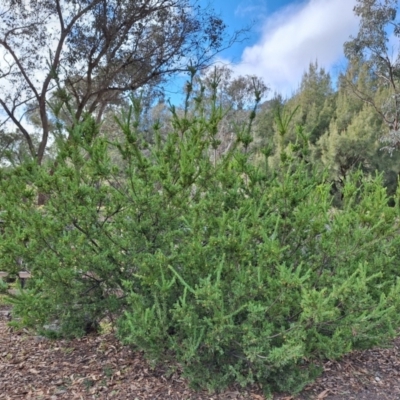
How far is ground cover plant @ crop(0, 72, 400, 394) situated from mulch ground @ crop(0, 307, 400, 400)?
8.3 inches

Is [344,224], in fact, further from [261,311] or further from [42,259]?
[42,259]

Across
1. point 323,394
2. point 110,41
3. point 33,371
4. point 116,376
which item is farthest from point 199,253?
point 110,41

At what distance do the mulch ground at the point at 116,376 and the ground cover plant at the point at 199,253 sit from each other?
0.21m

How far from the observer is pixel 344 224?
7.43 ft

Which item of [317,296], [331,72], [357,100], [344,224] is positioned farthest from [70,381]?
[331,72]

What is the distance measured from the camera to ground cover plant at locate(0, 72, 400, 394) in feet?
7.08

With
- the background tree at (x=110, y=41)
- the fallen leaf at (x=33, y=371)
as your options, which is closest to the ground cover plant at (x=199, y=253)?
the fallen leaf at (x=33, y=371)

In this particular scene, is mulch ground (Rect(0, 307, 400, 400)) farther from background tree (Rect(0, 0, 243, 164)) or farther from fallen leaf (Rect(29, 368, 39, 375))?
background tree (Rect(0, 0, 243, 164))

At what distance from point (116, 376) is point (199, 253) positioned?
1224 millimetres

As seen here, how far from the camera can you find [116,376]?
8.91 feet

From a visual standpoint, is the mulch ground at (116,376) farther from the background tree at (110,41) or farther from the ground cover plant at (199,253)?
the background tree at (110,41)

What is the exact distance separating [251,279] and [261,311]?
0.18 m

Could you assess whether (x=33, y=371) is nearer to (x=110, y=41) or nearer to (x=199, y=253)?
(x=199, y=253)

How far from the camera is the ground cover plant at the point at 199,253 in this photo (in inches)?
85.0
